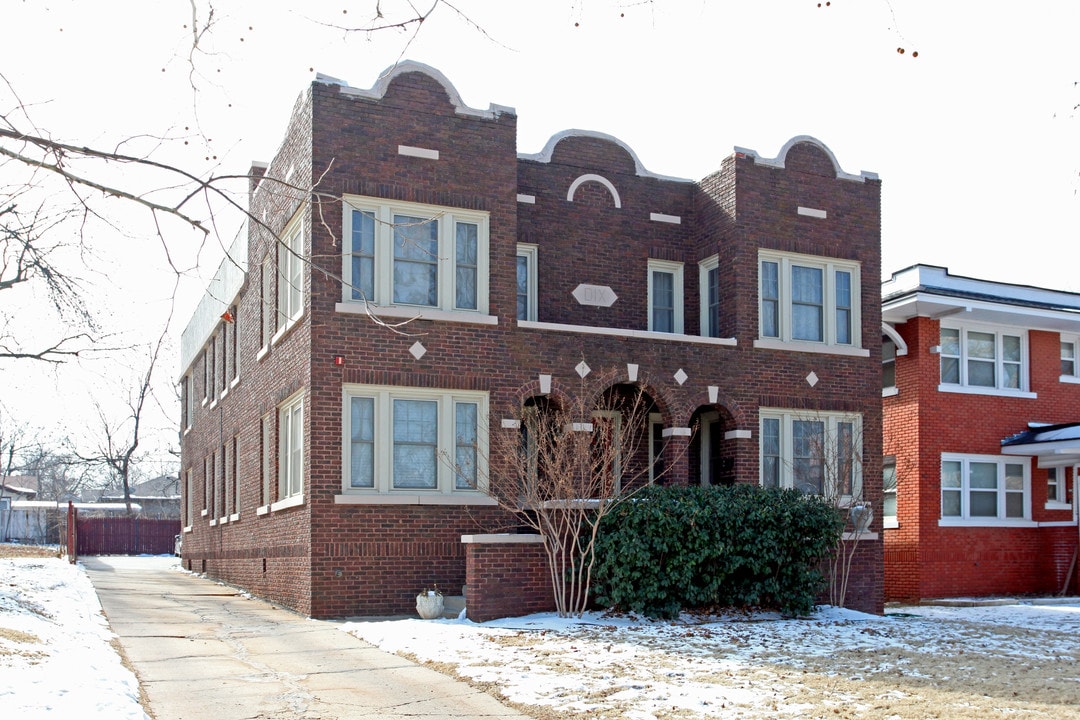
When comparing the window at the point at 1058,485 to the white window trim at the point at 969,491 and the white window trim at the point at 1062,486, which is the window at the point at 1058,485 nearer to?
the white window trim at the point at 1062,486

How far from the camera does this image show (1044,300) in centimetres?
2506

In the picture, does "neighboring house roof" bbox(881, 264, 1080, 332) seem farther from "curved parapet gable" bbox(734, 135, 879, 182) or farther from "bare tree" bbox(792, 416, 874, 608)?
"bare tree" bbox(792, 416, 874, 608)

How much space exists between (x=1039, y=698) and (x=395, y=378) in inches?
379

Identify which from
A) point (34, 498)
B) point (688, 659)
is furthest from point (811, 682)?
point (34, 498)

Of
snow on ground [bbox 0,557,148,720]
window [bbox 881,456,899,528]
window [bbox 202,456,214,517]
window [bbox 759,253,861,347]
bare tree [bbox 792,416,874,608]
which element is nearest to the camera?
snow on ground [bbox 0,557,148,720]

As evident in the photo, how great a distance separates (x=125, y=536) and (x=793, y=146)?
3477 cm

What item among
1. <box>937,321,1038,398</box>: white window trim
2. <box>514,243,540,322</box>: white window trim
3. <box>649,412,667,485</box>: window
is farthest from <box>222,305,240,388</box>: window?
<box>937,321,1038,398</box>: white window trim

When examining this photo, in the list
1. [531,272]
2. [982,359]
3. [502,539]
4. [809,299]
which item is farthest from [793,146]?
[502,539]

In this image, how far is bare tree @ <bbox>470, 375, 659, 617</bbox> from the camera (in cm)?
1498

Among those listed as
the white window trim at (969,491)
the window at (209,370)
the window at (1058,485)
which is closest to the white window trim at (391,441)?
the white window trim at (969,491)

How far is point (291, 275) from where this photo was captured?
59.7ft

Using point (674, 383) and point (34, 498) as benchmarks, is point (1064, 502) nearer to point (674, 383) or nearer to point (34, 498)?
point (674, 383)

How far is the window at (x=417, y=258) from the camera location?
16.6m

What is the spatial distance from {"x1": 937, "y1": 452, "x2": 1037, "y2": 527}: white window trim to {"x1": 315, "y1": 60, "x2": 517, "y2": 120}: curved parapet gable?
1217 centimetres
